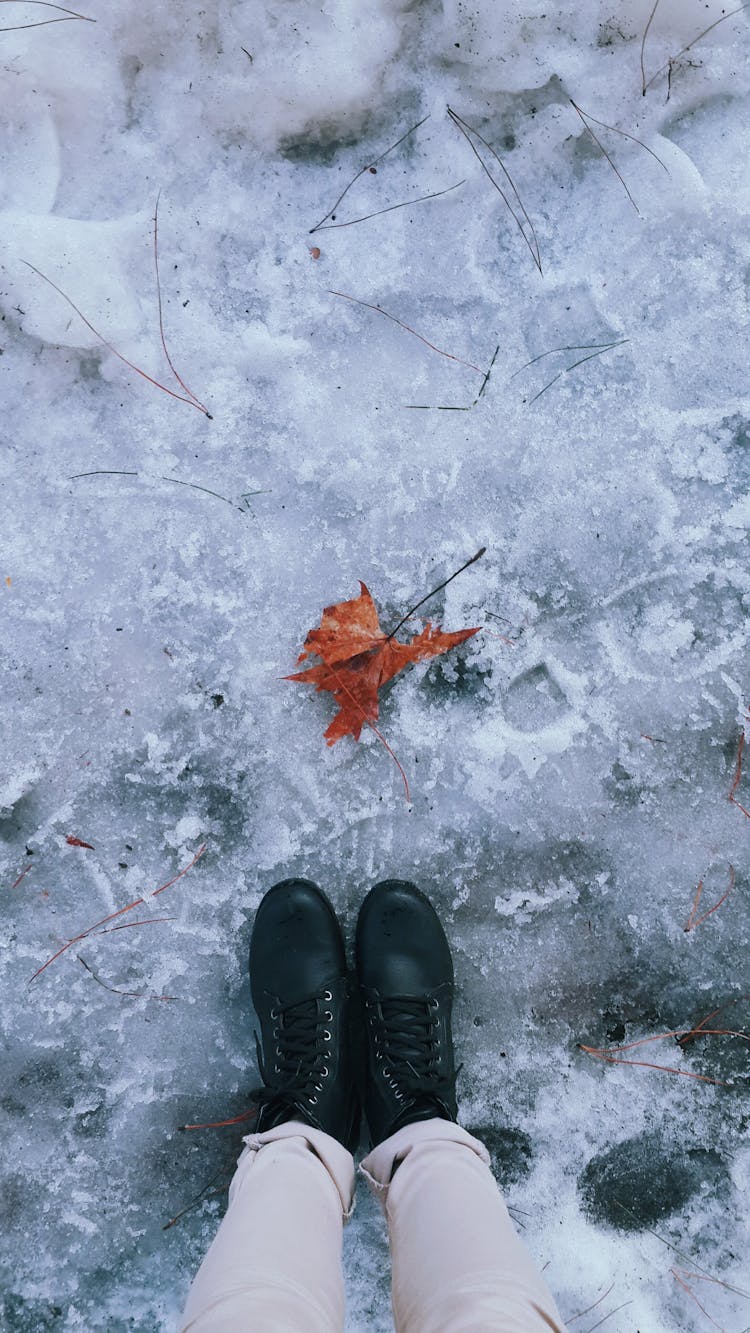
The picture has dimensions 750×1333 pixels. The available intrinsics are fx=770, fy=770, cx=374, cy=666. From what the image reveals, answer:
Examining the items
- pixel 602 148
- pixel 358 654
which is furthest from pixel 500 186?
pixel 358 654

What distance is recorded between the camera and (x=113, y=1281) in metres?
1.41

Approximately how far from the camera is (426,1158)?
48.6 inches

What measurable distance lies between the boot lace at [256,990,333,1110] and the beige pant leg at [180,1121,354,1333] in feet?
0.21

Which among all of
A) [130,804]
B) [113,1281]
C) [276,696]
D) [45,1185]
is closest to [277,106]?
[276,696]

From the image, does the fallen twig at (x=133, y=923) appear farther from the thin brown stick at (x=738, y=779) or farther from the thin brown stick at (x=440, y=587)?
the thin brown stick at (x=738, y=779)

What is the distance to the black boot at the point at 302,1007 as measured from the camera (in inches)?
55.4

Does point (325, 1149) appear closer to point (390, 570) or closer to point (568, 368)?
point (390, 570)

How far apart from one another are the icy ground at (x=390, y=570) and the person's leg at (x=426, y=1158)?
0.08 meters

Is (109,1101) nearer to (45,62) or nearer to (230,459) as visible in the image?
(230,459)

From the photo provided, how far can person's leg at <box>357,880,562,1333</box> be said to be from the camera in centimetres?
100

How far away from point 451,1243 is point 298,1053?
0.44 m

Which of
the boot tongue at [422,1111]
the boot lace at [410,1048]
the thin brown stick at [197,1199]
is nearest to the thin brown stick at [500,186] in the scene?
the boot lace at [410,1048]

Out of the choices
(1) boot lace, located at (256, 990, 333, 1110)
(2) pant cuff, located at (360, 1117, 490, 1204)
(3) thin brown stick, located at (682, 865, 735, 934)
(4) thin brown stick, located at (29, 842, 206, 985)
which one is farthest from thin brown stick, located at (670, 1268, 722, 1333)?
(4) thin brown stick, located at (29, 842, 206, 985)

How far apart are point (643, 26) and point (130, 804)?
188 cm
